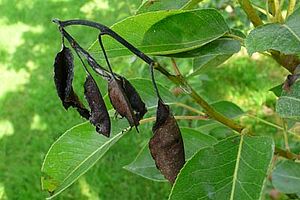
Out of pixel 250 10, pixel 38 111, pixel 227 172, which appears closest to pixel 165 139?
pixel 227 172

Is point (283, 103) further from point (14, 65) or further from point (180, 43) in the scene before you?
point (14, 65)

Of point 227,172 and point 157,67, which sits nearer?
point 157,67

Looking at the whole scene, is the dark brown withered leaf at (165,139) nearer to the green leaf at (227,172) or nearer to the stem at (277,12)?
the green leaf at (227,172)

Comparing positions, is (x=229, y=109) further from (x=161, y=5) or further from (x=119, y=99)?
(x=119, y=99)

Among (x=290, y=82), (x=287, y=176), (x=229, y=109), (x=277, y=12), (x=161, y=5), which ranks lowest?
(x=287, y=176)

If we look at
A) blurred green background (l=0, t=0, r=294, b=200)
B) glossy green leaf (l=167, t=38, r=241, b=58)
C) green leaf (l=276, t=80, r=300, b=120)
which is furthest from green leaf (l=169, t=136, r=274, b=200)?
blurred green background (l=0, t=0, r=294, b=200)

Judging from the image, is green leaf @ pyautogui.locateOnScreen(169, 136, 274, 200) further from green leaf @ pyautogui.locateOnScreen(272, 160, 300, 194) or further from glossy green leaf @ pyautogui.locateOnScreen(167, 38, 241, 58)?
green leaf @ pyautogui.locateOnScreen(272, 160, 300, 194)

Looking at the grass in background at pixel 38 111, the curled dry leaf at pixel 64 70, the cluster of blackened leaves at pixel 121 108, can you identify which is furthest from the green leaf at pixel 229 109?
the grass in background at pixel 38 111

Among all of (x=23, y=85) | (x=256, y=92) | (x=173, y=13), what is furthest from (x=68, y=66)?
(x=23, y=85)
